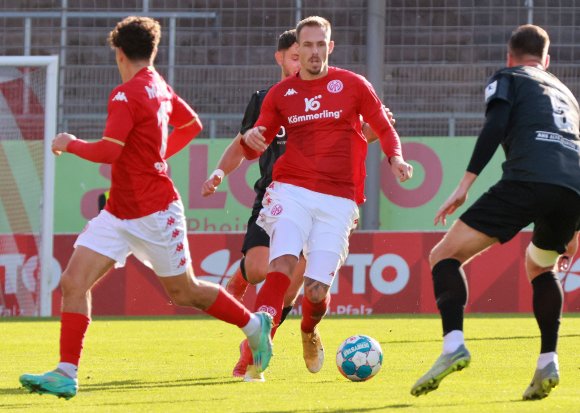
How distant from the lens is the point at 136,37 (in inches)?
267

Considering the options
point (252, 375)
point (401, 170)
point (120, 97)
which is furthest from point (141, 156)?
point (252, 375)

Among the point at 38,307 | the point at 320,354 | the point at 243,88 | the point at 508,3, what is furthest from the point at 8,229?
the point at 320,354

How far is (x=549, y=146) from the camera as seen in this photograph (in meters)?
6.34

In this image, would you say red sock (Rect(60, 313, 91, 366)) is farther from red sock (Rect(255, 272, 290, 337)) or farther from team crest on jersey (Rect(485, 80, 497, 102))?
team crest on jersey (Rect(485, 80, 497, 102))

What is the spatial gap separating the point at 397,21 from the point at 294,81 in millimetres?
9826

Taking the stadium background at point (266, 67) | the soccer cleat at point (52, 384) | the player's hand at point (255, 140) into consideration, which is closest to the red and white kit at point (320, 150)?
the player's hand at point (255, 140)

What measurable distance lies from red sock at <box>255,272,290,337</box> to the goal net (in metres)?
8.66

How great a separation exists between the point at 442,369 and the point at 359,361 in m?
1.42

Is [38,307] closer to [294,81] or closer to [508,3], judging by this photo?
[508,3]

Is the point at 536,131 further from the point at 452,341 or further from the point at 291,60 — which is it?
the point at 291,60

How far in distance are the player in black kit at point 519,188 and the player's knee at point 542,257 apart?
0.14 m

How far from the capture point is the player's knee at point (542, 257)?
6.68 metres

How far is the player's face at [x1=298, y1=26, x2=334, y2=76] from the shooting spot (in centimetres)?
747

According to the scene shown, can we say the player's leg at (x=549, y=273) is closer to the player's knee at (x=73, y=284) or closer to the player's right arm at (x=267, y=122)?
the player's right arm at (x=267, y=122)
